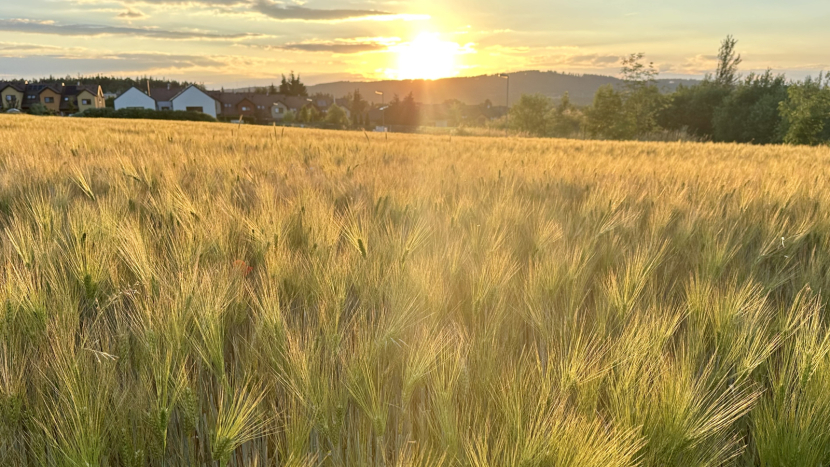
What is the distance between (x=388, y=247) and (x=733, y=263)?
5.04ft

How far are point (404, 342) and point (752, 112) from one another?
46.3 m

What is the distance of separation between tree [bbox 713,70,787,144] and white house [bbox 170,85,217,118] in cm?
6342

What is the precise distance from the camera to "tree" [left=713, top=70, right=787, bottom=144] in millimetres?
36031

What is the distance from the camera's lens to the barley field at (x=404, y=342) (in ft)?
2.73

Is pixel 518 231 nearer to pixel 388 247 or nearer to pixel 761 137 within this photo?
pixel 388 247

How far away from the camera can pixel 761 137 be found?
36.4 m

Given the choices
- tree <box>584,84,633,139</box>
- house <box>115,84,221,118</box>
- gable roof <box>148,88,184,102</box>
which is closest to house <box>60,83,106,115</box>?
gable roof <box>148,88,184,102</box>

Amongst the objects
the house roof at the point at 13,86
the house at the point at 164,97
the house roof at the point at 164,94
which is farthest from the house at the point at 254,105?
the house roof at the point at 13,86

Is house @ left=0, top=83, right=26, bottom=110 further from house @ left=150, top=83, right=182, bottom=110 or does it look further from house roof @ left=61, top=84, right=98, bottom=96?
house @ left=150, top=83, right=182, bottom=110

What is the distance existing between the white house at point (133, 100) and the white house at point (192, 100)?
3357mm

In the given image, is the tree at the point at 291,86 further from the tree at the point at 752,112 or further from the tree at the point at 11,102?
the tree at the point at 752,112

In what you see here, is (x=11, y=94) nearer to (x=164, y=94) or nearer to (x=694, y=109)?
(x=164, y=94)

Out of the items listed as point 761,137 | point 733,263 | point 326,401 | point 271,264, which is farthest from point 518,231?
point 761,137

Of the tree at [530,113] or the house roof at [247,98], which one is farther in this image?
the house roof at [247,98]
